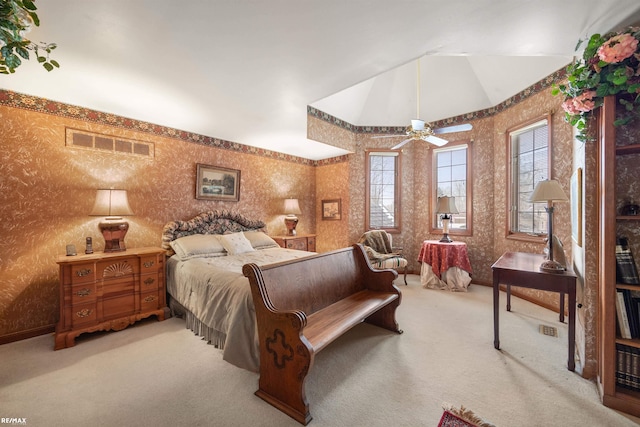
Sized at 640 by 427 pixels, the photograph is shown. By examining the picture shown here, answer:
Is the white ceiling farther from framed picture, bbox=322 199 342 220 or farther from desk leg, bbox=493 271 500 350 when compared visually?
framed picture, bbox=322 199 342 220

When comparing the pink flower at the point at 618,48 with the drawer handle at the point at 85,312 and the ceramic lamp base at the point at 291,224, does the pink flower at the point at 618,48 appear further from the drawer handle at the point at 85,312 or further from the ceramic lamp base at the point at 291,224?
the drawer handle at the point at 85,312

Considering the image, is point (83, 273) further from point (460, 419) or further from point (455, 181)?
point (455, 181)

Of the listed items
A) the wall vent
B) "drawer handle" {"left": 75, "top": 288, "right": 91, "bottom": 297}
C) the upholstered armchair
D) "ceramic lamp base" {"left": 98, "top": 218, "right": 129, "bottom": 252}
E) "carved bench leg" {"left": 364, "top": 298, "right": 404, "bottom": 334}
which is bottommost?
"carved bench leg" {"left": 364, "top": 298, "right": 404, "bottom": 334}

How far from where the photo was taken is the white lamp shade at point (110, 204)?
2.84 meters

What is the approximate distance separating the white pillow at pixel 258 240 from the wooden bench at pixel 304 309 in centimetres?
Answer: 185

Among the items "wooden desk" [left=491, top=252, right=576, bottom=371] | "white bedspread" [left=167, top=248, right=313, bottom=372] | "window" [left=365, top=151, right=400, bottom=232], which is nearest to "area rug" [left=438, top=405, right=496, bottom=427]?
"white bedspread" [left=167, top=248, right=313, bottom=372]

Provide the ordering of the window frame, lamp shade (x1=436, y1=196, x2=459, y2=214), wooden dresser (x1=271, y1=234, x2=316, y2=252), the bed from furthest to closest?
wooden dresser (x1=271, y1=234, x2=316, y2=252), lamp shade (x1=436, y1=196, x2=459, y2=214), the window frame, the bed

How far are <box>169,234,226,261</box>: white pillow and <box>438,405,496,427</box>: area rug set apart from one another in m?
3.19

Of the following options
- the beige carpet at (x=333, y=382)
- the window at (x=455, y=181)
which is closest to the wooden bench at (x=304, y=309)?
the beige carpet at (x=333, y=382)

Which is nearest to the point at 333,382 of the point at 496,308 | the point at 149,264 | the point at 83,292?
the point at 496,308

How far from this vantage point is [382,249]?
4801mm

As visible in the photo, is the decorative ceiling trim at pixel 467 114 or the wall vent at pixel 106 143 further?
the decorative ceiling trim at pixel 467 114

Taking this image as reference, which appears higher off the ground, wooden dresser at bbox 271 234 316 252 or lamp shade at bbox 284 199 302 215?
lamp shade at bbox 284 199 302 215

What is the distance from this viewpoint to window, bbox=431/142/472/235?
15.6 feet
